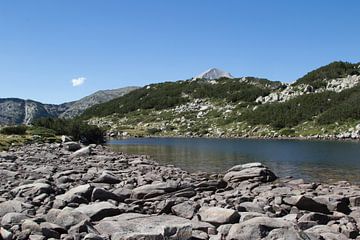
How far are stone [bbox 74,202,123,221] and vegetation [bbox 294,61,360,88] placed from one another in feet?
540

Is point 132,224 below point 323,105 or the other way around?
below

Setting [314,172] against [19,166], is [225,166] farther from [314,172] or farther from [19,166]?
[19,166]

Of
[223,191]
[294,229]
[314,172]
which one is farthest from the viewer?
[314,172]

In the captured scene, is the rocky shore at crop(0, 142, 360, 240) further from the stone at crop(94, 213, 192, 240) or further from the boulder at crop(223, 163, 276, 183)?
the boulder at crop(223, 163, 276, 183)

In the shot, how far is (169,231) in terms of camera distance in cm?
1549

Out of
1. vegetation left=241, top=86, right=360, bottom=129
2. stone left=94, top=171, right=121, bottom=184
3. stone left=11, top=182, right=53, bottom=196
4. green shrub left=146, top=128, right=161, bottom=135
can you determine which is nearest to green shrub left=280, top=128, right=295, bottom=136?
vegetation left=241, top=86, right=360, bottom=129

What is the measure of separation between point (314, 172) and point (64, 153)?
31620mm

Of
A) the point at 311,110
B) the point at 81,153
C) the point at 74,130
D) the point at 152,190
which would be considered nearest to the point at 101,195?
the point at 152,190

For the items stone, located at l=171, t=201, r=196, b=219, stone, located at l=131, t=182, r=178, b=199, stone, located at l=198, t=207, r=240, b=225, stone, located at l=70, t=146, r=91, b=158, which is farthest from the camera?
stone, located at l=70, t=146, r=91, b=158

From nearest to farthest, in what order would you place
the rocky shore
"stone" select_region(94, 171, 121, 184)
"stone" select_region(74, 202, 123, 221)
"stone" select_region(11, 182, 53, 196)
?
1. the rocky shore
2. "stone" select_region(74, 202, 123, 221)
3. "stone" select_region(11, 182, 53, 196)
4. "stone" select_region(94, 171, 121, 184)

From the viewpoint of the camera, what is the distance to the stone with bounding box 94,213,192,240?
49.8 feet

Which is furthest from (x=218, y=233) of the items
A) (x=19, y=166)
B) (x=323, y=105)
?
(x=323, y=105)

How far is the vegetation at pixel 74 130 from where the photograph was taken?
10691 cm

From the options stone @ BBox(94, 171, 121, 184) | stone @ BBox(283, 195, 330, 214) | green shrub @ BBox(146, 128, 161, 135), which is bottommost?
stone @ BBox(283, 195, 330, 214)
